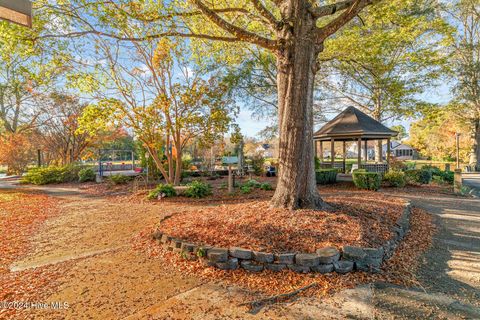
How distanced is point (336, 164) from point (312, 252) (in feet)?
42.2

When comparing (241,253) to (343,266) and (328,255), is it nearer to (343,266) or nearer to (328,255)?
(328,255)

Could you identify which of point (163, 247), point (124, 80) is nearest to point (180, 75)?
point (124, 80)

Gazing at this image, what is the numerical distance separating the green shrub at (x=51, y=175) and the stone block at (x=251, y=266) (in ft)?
44.3

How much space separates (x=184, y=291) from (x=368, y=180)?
27.3 feet

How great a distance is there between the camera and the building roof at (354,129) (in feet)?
36.5

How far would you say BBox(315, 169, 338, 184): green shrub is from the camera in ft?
33.6

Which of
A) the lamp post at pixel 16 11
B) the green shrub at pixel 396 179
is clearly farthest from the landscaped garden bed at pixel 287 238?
the green shrub at pixel 396 179

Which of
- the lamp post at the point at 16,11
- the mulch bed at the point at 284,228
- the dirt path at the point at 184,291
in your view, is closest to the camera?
the lamp post at the point at 16,11

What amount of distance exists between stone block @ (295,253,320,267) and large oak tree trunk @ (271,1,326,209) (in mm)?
1426

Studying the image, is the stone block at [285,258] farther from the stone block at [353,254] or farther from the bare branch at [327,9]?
the bare branch at [327,9]

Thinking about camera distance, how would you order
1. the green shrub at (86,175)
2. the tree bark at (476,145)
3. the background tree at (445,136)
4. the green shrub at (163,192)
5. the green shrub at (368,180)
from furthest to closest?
the background tree at (445,136)
the tree bark at (476,145)
the green shrub at (86,175)
the green shrub at (368,180)
the green shrub at (163,192)

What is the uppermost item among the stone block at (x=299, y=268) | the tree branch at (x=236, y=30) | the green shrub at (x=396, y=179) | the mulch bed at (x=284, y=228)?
the tree branch at (x=236, y=30)

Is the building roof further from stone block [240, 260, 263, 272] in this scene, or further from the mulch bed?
stone block [240, 260, 263, 272]

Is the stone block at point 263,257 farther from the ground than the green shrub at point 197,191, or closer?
closer
